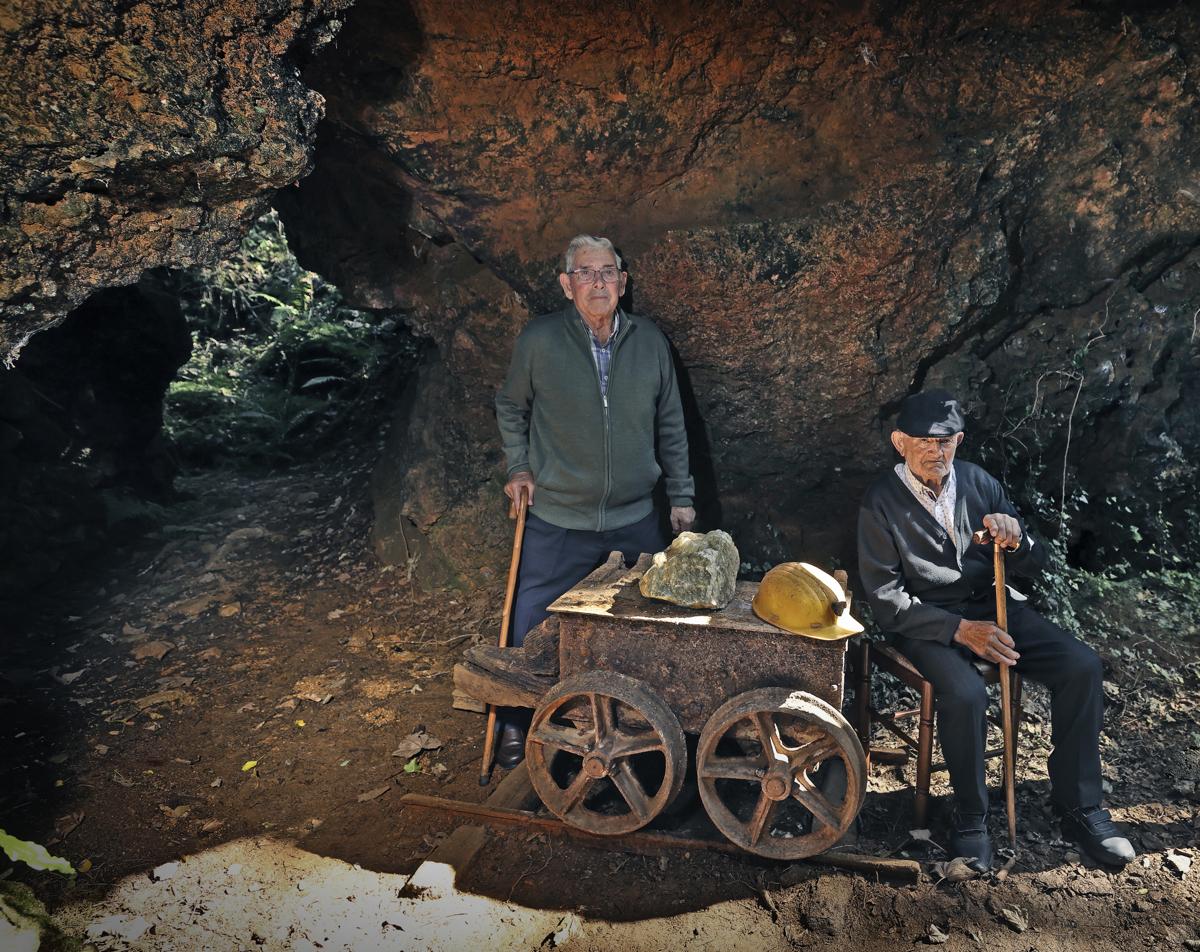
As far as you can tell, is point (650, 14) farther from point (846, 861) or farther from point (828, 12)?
point (846, 861)

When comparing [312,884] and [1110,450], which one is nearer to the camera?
[312,884]

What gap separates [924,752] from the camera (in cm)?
411

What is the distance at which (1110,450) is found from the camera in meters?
5.88

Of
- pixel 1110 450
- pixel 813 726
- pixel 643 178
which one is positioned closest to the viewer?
pixel 813 726

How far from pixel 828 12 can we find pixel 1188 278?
114 inches

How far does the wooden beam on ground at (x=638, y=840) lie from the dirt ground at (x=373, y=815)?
0.05m

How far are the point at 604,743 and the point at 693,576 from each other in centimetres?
A: 86

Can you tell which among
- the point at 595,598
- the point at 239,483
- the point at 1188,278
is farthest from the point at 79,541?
the point at 1188,278

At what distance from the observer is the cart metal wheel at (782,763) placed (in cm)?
362

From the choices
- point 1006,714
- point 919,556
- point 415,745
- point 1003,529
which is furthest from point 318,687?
point 1003,529

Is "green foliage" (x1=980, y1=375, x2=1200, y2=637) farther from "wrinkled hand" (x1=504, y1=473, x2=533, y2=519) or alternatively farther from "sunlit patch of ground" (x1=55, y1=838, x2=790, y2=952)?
"sunlit patch of ground" (x1=55, y1=838, x2=790, y2=952)

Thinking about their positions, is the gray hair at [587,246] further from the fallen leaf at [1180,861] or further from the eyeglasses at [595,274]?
the fallen leaf at [1180,861]

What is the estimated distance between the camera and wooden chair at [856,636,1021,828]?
4.09 meters

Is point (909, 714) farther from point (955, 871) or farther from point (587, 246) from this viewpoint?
point (587, 246)
